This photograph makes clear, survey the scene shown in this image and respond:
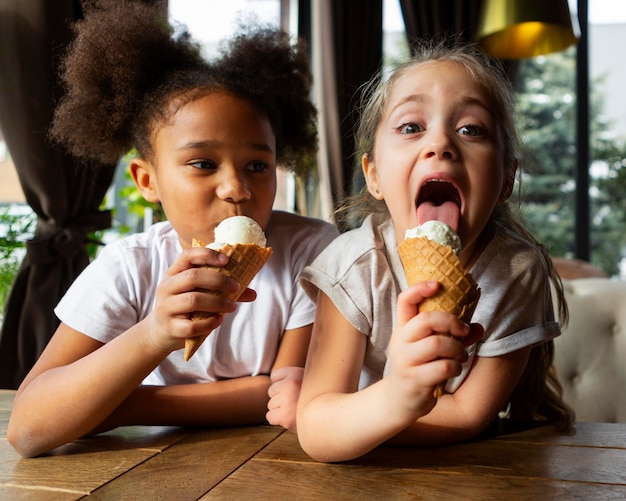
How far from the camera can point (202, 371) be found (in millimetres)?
1580

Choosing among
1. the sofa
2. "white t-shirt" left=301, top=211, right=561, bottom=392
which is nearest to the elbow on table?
"white t-shirt" left=301, top=211, right=561, bottom=392

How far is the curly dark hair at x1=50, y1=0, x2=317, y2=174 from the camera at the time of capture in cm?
163

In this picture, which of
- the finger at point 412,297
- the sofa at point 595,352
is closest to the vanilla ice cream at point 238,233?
the finger at point 412,297

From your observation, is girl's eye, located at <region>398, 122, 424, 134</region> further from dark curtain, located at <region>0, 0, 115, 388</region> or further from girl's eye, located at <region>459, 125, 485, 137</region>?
dark curtain, located at <region>0, 0, 115, 388</region>

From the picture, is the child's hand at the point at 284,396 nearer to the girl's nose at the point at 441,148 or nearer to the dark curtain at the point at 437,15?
the girl's nose at the point at 441,148

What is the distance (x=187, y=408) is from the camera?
54.6 inches

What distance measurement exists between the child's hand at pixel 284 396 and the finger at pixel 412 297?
41 cm

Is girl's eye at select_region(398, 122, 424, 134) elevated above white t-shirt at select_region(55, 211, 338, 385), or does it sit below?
above

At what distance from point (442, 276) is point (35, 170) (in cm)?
256

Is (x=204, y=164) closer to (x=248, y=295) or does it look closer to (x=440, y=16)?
(x=248, y=295)

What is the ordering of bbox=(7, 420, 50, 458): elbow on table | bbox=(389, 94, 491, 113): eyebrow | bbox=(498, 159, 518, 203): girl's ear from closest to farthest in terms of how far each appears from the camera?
bbox=(7, 420, 50, 458): elbow on table < bbox=(389, 94, 491, 113): eyebrow < bbox=(498, 159, 518, 203): girl's ear

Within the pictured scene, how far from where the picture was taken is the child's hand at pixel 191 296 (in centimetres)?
109

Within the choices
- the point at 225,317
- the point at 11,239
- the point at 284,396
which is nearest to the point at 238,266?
the point at 284,396

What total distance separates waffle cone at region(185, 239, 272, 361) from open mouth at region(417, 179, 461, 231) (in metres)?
0.30
